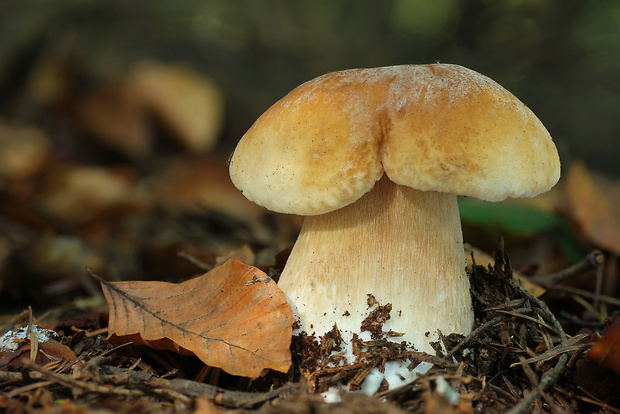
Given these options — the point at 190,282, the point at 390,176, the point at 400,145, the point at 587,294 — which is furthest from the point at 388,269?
the point at 587,294

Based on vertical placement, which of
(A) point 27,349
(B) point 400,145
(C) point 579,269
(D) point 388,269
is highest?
(B) point 400,145

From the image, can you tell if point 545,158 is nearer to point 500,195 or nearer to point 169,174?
point 500,195

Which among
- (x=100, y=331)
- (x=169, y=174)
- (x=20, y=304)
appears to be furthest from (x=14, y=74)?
(x=100, y=331)

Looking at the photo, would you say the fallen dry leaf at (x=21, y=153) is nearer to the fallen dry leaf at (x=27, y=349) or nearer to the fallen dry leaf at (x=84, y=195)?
the fallen dry leaf at (x=84, y=195)

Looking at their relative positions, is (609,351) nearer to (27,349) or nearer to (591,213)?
(27,349)

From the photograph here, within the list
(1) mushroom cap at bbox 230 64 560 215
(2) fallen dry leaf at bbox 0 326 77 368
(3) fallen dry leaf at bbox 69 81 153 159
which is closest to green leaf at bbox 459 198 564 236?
(1) mushroom cap at bbox 230 64 560 215

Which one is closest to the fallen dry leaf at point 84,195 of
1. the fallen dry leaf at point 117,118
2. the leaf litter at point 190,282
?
the leaf litter at point 190,282
